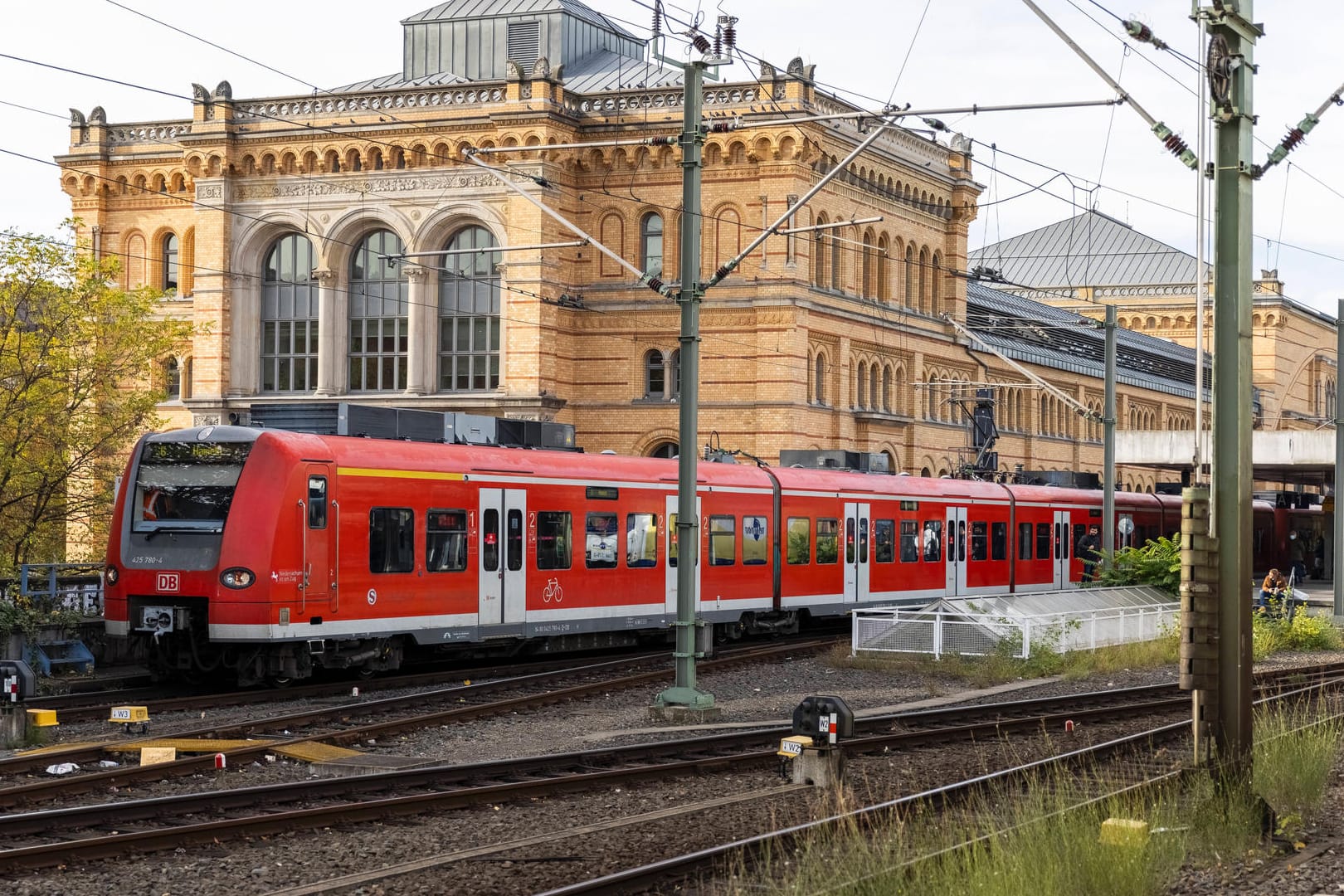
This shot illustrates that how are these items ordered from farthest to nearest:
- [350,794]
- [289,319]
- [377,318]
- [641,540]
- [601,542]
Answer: [289,319], [377,318], [641,540], [601,542], [350,794]

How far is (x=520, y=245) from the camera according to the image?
1871 inches

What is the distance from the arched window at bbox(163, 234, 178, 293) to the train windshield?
3495cm

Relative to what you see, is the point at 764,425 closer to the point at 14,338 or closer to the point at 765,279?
the point at 765,279

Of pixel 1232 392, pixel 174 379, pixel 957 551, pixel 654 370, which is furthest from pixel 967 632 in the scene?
pixel 174 379

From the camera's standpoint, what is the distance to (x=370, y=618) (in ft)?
67.9

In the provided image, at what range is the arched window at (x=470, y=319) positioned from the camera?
4791cm

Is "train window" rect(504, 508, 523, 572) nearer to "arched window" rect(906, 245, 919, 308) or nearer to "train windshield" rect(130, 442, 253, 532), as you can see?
"train windshield" rect(130, 442, 253, 532)

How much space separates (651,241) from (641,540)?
77.7 feet

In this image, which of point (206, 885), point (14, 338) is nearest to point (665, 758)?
point (206, 885)

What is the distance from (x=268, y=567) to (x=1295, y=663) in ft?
52.4

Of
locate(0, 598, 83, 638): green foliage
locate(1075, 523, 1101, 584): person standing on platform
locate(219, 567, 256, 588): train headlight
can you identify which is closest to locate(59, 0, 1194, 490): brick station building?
locate(1075, 523, 1101, 584): person standing on platform

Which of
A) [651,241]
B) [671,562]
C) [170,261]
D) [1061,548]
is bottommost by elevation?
[1061,548]

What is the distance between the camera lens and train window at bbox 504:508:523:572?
901 inches

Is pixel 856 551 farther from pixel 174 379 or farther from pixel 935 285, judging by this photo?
pixel 174 379
